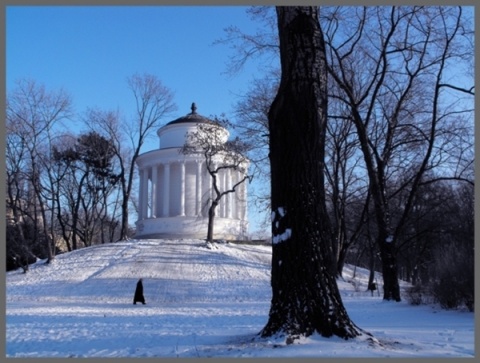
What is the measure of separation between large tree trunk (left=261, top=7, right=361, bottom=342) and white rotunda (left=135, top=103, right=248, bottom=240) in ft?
113

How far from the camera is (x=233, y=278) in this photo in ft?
86.9

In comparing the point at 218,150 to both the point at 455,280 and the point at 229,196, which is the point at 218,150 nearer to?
the point at 229,196

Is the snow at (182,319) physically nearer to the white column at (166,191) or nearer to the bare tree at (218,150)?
the bare tree at (218,150)

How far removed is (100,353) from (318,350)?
321 centimetres

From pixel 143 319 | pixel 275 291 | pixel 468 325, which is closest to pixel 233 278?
pixel 143 319

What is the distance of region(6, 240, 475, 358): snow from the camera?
741 centimetres

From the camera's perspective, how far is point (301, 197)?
8.33 metres

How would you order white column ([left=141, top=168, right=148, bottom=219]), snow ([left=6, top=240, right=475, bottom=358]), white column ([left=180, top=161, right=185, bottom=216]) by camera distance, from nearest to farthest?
snow ([left=6, top=240, right=475, bottom=358]) < white column ([left=180, top=161, right=185, bottom=216]) < white column ([left=141, top=168, right=148, bottom=219])

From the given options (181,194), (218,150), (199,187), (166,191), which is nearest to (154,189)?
(166,191)

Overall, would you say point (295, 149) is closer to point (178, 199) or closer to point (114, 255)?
point (114, 255)

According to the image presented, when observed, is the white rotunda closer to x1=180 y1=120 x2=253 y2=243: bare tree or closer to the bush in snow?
x1=180 y1=120 x2=253 y2=243: bare tree

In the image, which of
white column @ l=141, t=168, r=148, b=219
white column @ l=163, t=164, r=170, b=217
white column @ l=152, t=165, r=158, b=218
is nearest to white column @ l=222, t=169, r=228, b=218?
white column @ l=163, t=164, r=170, b=217

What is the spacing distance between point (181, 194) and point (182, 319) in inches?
1279

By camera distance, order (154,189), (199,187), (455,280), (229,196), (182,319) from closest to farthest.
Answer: (182,319), (455,280), (199,187), (229,196), (154,189)
